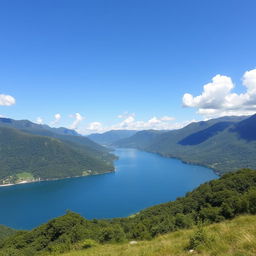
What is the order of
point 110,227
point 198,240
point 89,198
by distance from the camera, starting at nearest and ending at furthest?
1. point 198,240
2. point 110,227
3. point 89,198

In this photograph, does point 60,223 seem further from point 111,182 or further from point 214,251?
point 111,182

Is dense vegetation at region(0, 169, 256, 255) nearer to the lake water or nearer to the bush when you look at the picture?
the bush

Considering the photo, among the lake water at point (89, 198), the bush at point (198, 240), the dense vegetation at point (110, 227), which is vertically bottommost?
the lake water at point (89, 198)

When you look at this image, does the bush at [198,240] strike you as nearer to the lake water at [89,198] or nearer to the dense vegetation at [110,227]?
the dense vegetation at [110,227]

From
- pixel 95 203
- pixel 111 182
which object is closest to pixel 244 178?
pixel 95 203

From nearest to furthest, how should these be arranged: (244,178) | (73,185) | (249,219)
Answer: (249,219) → (244,178) → (73,185)

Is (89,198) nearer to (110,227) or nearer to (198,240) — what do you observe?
(110,227)

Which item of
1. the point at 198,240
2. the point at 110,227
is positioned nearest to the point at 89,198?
the point at 110,227

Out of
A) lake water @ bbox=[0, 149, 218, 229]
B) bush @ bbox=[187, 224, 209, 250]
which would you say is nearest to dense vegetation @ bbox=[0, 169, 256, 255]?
bush @ bbox=[187, 224, 209, 250]

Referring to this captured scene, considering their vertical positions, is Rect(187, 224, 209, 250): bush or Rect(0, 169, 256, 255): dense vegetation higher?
Rect(187, 224, 209, 250): bush

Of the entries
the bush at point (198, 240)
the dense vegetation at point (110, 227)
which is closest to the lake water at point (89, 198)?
the dense vegetation at point (110, 227)

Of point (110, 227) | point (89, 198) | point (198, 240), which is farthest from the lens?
point (89, 198)
